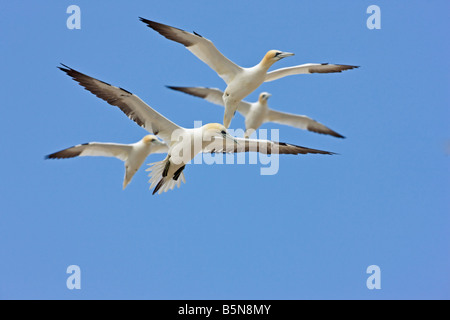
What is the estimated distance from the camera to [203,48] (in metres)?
→ 13.3

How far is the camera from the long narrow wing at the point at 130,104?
443 inches

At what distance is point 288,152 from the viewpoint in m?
12.2

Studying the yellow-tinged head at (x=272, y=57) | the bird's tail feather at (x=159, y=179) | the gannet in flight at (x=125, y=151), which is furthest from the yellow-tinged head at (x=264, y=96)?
the bird's tail feather at (x=159, y=179)

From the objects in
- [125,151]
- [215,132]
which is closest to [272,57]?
[215,132]

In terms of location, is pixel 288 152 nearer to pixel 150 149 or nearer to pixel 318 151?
pixel 318 151

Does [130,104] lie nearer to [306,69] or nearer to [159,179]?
[159,179]

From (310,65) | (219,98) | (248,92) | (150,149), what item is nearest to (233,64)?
(248,92)

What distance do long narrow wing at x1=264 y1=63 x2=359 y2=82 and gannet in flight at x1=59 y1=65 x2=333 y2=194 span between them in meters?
2.76

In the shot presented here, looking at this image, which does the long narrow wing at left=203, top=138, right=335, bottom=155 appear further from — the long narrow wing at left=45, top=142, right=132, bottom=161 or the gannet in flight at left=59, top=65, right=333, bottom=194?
the long narrow wing at left=45, top=142, right=132, bottom=161

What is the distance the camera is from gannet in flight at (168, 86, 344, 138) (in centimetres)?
1784

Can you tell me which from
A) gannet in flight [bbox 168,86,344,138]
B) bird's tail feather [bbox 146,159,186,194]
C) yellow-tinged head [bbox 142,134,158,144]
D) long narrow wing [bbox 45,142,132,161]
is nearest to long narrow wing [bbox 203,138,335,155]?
bird's tail feather [bbox 146,159,186,194]

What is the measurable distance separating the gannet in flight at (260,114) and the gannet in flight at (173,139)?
5.43 metres

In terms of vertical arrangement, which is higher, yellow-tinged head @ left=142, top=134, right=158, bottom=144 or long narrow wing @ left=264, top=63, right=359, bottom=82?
long narrow wing @ left=264, top=63, right=359, bottom=82

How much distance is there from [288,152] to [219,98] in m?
6.47
